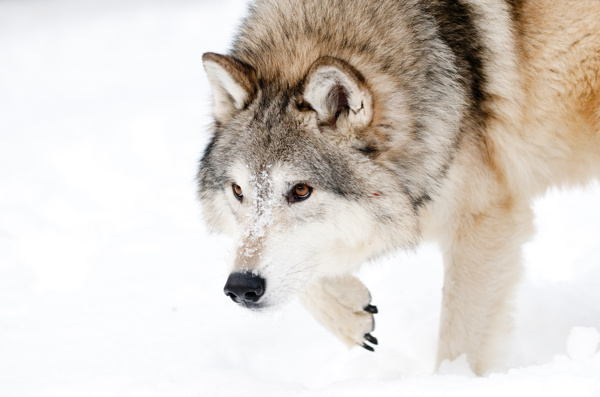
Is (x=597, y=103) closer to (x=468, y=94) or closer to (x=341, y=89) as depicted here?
(x=468, y=94)

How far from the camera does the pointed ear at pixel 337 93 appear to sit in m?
2.40

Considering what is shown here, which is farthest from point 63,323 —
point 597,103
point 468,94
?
point 597,103

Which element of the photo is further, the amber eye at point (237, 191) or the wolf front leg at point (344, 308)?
the wolf front leg at point (344, 308)

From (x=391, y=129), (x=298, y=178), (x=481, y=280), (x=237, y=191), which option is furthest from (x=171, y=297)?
(x=391, y=129)

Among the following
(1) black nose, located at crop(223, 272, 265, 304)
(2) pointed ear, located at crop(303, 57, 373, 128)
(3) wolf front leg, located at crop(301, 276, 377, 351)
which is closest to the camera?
(2) pointed ear, located at crop(303, 57, 373, 128)

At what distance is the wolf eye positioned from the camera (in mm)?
2625

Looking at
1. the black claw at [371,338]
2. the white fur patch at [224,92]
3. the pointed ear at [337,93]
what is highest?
the white fur patch at [224,92]

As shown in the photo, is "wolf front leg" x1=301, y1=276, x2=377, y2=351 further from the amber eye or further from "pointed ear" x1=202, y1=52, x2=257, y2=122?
"pointed ear" x1=202, y1=52, x2=257, y2=122

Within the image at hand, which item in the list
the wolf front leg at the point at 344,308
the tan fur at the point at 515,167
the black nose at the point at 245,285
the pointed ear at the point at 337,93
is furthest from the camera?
the wolf front leg at the point at 344,308

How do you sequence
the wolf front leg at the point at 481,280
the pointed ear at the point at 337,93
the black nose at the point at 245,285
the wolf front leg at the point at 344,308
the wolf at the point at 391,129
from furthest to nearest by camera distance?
the wolf front leg at the point at 344,308, the wolf front leg at the point at 481,280, the wolf at the point at 391,129, the black nose at the point at 245,285, the pointed ear at the point at 337,93

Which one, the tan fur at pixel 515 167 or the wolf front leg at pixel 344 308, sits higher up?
the tan fur at pixel 515 167

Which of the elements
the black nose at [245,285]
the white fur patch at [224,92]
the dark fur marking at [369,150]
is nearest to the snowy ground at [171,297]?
the black nose at [245,285]

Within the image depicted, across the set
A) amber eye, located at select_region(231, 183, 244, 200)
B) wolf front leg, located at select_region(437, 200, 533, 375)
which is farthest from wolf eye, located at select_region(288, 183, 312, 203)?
wolf front leg, located at select_region(437, 200, 533, 375)

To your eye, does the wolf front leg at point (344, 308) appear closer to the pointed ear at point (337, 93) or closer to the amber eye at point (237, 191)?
the amber eye at point (237, 191)
